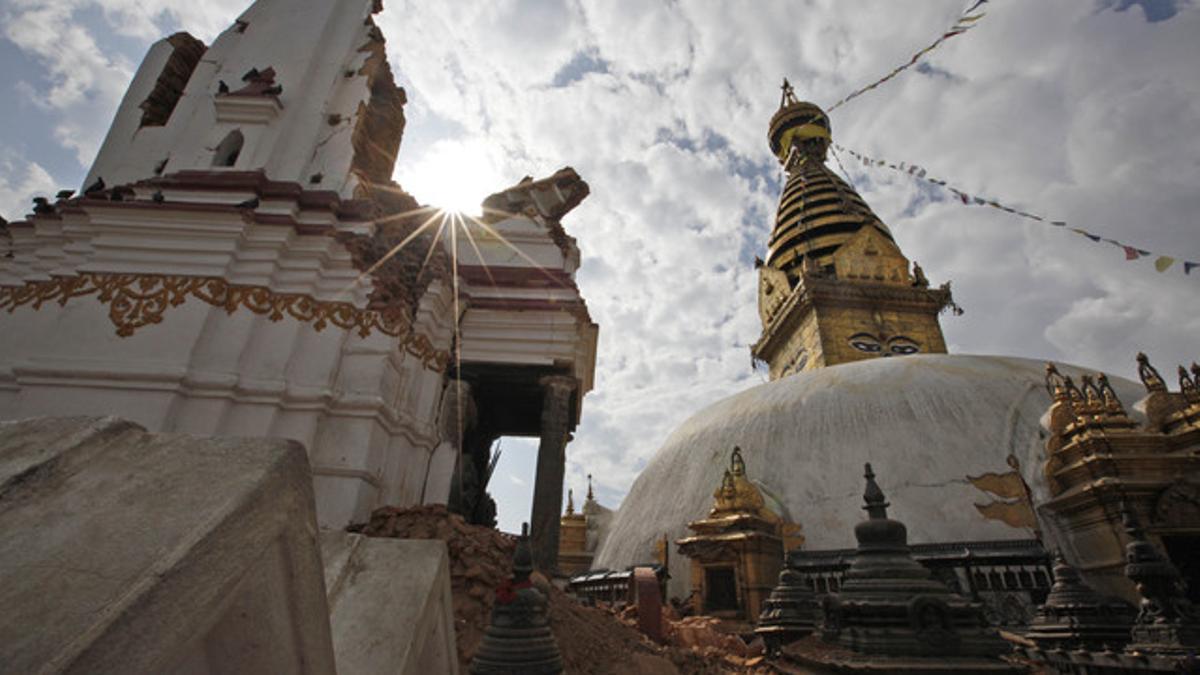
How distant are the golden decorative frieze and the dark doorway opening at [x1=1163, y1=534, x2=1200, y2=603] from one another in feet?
38.2

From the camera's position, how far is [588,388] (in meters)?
7.64

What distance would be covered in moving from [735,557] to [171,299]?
11.0 m

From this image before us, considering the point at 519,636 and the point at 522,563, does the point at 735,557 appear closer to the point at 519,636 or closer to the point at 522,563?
the point at 522,563

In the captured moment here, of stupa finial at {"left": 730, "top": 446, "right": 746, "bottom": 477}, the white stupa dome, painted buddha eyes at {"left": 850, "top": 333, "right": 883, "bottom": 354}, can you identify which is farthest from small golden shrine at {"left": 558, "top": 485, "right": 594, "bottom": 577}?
painted buddha eyes at {"left": 850, "top": 333, "right": 883, "bottom": 354}

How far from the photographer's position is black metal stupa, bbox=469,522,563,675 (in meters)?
2.87

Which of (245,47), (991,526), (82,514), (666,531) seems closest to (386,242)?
(245,47)

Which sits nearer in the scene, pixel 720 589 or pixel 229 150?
pixel 229 150

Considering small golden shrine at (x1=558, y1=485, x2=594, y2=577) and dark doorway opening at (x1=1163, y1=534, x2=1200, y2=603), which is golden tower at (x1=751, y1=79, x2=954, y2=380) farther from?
dark doorway opening at (x1=1163, y1=534, x2=1200, y2=603)

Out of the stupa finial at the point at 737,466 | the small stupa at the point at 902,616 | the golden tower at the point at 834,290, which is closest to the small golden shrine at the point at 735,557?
the stupa finial at the point at 737,466

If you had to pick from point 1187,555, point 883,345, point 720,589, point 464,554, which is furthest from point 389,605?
point 883,345

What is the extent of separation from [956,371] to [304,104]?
18.8 meters

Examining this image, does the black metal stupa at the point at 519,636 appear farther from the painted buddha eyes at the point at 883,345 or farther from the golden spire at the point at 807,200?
the golden spire at the point at 807,200

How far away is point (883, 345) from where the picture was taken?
88.7 ft

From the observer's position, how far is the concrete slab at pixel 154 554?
742mm
